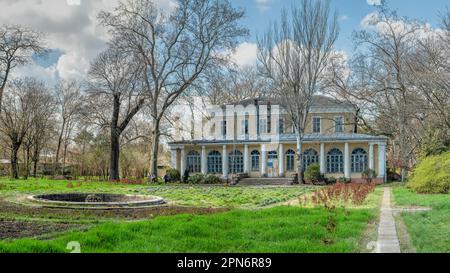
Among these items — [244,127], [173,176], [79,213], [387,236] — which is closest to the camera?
[387,236]

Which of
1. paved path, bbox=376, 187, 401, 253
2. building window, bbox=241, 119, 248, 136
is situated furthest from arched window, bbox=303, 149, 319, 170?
paved path, bbox=376, 187, 401, 253

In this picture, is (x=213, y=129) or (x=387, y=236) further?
(x=213, y=129)

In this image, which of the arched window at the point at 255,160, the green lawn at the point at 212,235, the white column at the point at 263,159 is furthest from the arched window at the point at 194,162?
the green lawn at the point at 212,235

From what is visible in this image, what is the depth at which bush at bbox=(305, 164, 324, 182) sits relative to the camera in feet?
109

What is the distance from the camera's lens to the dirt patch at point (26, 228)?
7.93 metres

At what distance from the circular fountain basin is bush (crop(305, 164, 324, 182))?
19.3 metres

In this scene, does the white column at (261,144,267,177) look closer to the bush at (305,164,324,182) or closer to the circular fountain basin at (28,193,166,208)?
the bush at (305,164,324,182)

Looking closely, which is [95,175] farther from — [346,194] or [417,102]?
[346,194]

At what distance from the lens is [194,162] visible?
39.9m

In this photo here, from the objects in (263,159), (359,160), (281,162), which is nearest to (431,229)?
(359,160)

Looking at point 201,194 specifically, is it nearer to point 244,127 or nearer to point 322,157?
point 322,157

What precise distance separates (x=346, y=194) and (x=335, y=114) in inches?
912

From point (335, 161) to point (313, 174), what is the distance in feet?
13.1

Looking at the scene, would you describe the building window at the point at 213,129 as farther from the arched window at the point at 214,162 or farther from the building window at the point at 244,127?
the building window at the point at 244,127
